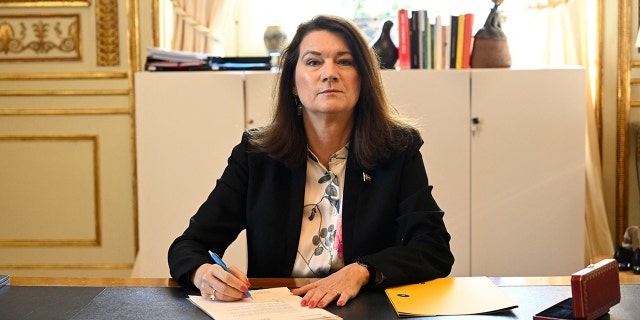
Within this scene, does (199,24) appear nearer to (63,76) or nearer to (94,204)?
(63,76)

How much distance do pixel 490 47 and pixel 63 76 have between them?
2.04 meters

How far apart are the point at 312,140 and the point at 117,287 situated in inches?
26.4

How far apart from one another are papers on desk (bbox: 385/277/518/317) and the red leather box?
107mm

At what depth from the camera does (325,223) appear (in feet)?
7.11

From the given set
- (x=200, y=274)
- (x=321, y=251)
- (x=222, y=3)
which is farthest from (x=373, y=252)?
(x=222, y=3)

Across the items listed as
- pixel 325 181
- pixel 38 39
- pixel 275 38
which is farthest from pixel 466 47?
pixel 38 39

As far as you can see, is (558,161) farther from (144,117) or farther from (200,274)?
(200,274)

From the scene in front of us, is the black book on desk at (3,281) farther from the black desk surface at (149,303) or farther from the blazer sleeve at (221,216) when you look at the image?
the blazer sleeve at (221,216)

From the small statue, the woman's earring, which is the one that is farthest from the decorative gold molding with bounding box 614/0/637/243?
the woman's earring

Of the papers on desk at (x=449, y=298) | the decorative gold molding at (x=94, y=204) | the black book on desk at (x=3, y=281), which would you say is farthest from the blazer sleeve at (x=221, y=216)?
the decorative gold molding at (x=94, y=204)

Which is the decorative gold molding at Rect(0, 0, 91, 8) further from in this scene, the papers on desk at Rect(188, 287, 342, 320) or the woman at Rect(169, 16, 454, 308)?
the papers on desk at Rect(188, 287, 342, 320)

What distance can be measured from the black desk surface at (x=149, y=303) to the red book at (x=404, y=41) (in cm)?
216

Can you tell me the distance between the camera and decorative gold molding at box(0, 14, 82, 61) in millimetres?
4258

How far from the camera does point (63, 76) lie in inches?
168
